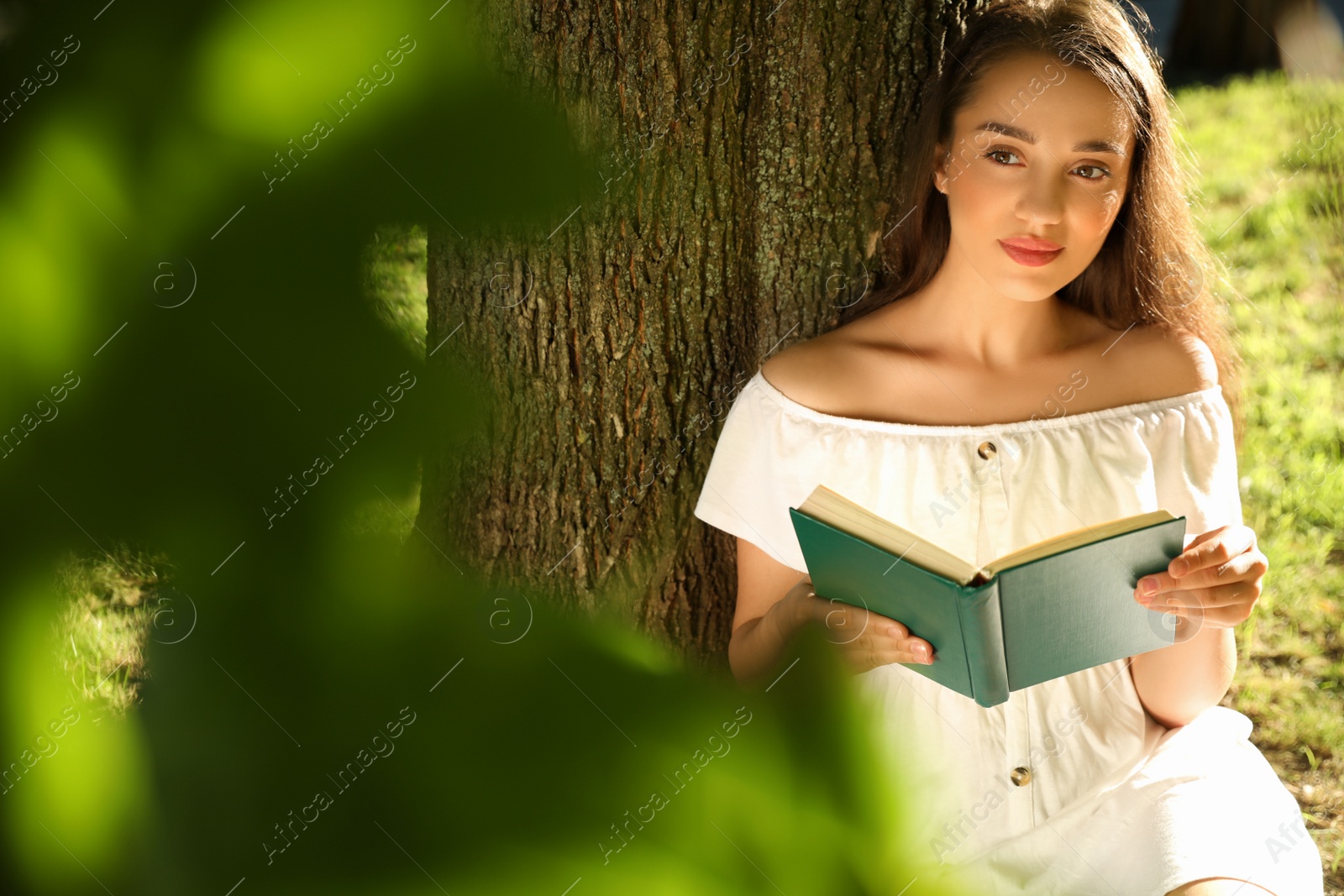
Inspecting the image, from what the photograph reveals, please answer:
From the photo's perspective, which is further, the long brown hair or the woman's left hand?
the long brown hair

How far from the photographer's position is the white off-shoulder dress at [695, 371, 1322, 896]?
78.3 inches

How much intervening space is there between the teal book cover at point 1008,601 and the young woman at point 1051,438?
61mm

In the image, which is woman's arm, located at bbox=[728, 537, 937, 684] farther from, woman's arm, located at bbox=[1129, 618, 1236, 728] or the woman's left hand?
woman's arm, located at bbox=[1129, 618, 1236, 728]

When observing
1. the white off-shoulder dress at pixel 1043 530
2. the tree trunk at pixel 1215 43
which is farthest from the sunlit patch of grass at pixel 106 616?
the tree trunk at pixel 1215 43

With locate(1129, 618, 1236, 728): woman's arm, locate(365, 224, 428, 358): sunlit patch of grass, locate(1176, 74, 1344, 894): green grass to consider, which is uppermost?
locate(365, 224, 428, 358): sunlit patch of grass

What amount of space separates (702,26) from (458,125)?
6.56 ft

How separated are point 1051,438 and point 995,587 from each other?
2.03 feet

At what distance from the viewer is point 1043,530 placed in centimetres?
215

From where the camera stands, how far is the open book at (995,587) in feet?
5.39

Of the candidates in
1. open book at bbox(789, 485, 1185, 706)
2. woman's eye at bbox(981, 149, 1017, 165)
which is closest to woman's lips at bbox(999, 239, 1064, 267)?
woman's eye at bbox(981, 149, 1017, 165)

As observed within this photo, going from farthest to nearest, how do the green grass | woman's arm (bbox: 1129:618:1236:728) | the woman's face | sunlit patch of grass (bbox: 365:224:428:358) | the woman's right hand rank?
1. the green grass
2. woman's arm (bbox: 1129:618:1236:728)
3. the woman's face
4. the woman's right hand
5. sunlit patch of grass (bbox: 365:224:428:358)

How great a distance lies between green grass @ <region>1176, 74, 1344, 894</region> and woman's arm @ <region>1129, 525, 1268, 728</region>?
0.54 m

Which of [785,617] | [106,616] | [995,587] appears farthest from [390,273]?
[785,617]

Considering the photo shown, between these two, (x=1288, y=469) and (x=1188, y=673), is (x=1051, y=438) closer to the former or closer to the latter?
(x=1188, y=673)
